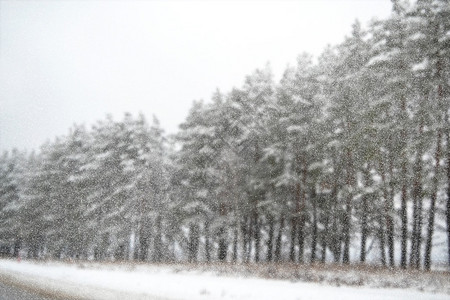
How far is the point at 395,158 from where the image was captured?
66.2ft

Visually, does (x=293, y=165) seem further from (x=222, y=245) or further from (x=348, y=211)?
(x=222, y=245)

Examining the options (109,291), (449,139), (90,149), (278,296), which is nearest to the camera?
(278,296)

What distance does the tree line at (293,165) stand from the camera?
61.8 feet

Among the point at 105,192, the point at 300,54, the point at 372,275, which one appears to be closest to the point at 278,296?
the point at 372,275

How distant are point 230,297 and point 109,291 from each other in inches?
190

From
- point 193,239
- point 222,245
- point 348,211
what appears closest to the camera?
point 348,211

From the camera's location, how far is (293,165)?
83.6 ft

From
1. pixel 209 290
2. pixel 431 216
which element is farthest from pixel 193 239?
pixel 209 290

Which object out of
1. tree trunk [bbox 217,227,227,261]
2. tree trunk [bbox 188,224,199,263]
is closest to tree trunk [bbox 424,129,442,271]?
tree trunk [bbox 217,227,227,261]

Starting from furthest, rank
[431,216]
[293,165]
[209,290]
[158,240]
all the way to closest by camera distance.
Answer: [158,240] < [293,165] < [431,216] < [209,290]

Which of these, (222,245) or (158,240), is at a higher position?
(222,245)

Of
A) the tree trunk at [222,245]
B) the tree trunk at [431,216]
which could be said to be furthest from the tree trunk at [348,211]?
the tree trunk at [222,245]

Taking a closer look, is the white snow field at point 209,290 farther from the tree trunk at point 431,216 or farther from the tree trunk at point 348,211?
the tree trunk at point 348,211

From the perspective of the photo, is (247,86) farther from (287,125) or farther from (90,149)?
(90,149)
